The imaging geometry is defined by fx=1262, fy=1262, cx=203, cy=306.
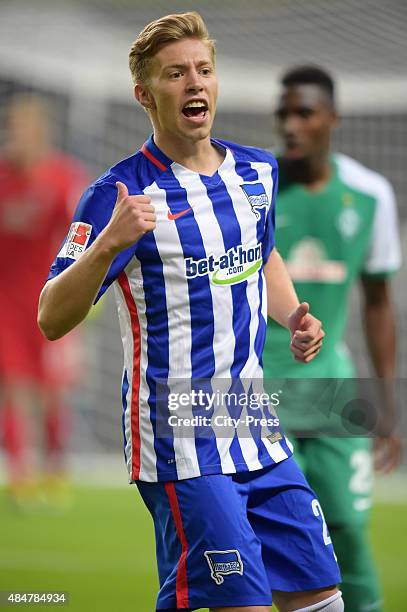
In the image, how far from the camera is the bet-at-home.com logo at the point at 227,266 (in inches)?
121

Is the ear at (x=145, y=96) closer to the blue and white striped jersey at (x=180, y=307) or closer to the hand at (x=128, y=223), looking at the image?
the blue and white striped jersey at (x=180, y=307)

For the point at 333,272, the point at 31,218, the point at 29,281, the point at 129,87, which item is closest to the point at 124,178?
the point at 333,272

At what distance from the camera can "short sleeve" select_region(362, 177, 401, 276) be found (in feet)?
15.3

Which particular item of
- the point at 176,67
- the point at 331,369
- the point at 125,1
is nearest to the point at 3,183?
the point at 125,1

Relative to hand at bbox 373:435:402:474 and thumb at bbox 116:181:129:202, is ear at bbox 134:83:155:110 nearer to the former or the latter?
thumb at bbox 116:181:129:202

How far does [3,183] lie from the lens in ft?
27.6

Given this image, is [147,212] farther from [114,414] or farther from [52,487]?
[114,414]

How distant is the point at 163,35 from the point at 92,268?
0.66 meters

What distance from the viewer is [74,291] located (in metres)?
2.90

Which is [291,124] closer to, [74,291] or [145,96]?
[145,96]

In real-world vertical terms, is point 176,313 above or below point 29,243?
below

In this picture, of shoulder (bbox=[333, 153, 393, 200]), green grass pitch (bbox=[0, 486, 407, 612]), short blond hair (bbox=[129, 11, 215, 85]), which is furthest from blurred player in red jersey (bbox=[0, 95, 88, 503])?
short blond hair (bbox=[129, 11, 215, 85])

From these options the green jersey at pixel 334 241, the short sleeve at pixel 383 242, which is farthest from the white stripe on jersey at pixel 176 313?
the short sleeve at pixel 383 242

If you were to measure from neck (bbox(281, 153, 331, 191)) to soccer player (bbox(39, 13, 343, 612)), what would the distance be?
1.44 meters
